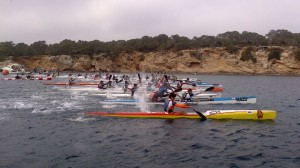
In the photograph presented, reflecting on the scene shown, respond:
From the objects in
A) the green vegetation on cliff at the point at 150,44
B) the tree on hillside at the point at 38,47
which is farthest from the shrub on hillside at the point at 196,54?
the tree on hillside at the point at 38,47

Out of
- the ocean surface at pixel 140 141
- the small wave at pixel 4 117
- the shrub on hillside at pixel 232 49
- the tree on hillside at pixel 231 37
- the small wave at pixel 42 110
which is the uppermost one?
the tree on hillside at pixel 231 37

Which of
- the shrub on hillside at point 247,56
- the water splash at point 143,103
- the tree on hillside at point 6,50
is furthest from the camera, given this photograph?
the tree on hillside at point 6,50

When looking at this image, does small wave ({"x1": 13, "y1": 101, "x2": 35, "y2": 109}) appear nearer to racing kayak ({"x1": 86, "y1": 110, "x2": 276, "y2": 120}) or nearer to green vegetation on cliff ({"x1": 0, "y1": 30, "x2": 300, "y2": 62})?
racing kayak ({"x1": 86, "y1": 110, "x2": 276, "y2": 120})

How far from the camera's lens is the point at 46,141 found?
52.9 feet

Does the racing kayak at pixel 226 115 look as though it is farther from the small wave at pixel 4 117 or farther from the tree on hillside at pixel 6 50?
the tree on hillside at pixel 6 50

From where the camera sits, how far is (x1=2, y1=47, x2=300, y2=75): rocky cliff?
262ft

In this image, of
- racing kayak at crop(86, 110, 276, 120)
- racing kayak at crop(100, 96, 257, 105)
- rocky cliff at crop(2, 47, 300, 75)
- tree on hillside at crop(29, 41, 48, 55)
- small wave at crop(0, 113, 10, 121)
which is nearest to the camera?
racing kayak at crop(86, 110, 276, 120)

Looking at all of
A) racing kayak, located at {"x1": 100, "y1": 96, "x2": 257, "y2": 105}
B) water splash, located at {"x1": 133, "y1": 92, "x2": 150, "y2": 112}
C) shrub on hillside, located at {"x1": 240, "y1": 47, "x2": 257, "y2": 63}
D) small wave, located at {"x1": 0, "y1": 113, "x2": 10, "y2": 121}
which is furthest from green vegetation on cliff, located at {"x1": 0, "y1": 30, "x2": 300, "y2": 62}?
small wave, located at {"x1": 0, "y1": 113, "x2": 10, "y2": 121}

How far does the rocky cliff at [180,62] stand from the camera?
79.8 m

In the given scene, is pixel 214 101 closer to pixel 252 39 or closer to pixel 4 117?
pixel 4 117

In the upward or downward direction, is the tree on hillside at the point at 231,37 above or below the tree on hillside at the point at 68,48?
above

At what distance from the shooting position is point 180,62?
88750 mm

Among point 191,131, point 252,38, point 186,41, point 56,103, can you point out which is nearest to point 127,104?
point 56,103

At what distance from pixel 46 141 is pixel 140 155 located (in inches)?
190
